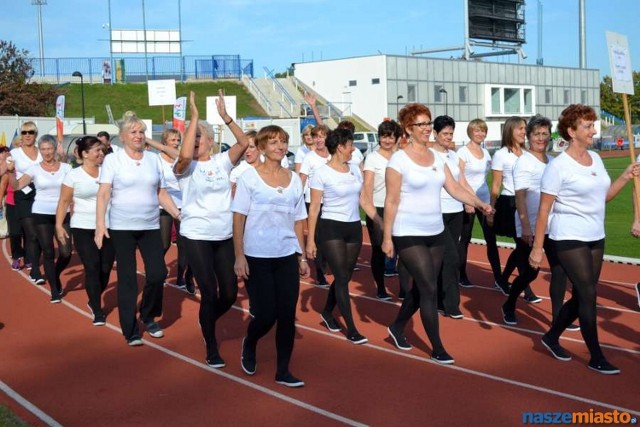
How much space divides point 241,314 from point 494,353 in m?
3.02

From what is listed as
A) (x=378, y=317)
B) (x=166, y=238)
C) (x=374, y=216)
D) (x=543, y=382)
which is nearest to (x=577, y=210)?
(x=543, y=382)

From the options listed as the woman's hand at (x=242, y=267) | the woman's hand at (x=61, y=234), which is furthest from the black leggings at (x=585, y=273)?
the woman's hand at (x=61, y=234)

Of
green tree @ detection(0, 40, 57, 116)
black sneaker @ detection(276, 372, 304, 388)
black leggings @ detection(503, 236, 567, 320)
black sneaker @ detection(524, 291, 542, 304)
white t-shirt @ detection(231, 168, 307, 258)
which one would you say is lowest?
black sneaker @ detection(276, 372, 304, 388)

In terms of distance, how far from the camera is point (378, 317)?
8.58 meters

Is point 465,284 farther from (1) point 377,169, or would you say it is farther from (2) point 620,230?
(2) point 620,230

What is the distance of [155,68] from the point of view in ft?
224

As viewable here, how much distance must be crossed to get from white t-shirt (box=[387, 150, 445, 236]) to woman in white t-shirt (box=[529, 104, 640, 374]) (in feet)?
2.74

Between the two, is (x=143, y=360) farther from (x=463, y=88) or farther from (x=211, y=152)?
(x=463, y=88)

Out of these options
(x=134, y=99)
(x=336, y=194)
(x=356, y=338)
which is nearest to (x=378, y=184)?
(x=336, y=194)

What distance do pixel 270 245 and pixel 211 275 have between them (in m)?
0.99

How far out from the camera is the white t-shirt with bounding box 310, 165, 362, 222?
7.61 m

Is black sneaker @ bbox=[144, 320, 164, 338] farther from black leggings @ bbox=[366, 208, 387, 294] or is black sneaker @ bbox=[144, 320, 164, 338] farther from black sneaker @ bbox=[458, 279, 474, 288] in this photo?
black sneaker @ bbox=[458, 279, 474, 288]

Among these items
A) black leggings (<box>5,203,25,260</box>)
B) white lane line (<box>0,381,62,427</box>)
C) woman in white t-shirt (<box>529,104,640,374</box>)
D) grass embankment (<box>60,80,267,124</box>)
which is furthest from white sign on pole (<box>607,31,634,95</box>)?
grass embankment (<box>60,80,267,124</box>)

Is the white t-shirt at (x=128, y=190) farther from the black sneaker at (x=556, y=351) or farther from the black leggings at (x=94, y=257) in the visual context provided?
the black sneaker at (x=556, y=351)
